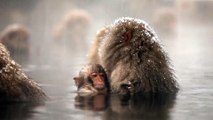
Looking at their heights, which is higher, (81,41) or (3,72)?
(81,41)

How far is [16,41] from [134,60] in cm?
698

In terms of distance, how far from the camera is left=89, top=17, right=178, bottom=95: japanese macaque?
6.63 metres

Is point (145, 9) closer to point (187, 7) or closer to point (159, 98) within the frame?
point (187, 7)

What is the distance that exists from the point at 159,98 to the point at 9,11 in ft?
38.2

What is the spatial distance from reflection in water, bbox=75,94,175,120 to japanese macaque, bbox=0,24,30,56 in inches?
273

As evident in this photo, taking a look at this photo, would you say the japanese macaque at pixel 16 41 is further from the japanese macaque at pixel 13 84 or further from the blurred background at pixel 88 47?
the japanese macaque at pixel 13 84

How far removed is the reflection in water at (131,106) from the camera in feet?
17.3

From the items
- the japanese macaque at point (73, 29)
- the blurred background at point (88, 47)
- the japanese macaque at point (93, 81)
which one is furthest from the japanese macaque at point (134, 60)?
the japanese macaque at point (73, 29)

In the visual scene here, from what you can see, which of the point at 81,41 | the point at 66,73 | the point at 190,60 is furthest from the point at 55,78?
the point at 81,41

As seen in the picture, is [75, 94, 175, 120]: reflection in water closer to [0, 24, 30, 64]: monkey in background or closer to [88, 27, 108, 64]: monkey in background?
[88, 27, 108, 64]: monkey in background

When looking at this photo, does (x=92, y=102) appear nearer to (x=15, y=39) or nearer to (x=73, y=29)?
(x=15, y=39)

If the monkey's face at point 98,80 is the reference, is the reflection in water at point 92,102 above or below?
below

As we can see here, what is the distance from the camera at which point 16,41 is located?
13.4 m

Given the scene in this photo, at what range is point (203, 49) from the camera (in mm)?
14289
